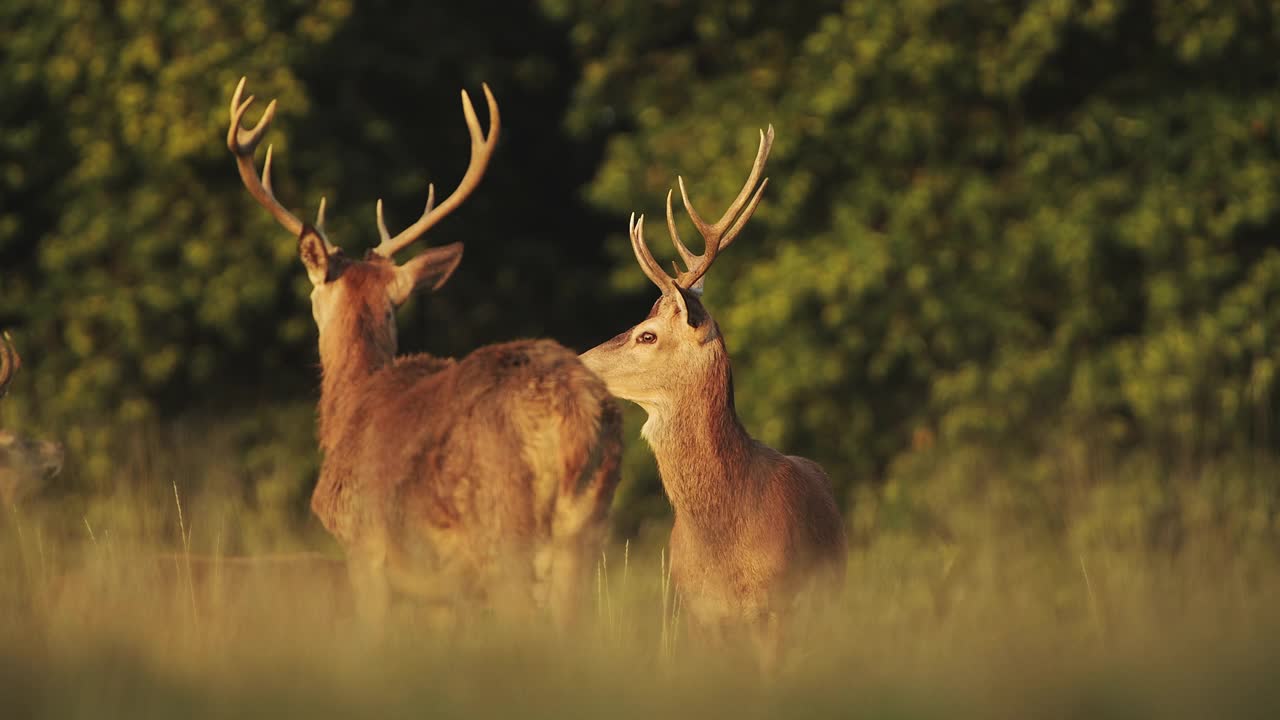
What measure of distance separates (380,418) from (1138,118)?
7.13m

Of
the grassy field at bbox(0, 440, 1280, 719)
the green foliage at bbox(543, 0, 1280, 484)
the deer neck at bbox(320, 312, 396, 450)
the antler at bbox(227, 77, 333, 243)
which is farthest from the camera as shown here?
the green foliage at bbox(543, 0, 1280, 484)

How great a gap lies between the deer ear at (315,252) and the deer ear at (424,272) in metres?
0.24

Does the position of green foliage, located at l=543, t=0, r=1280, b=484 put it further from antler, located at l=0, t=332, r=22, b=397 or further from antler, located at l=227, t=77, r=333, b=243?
antler, located at l=0, t=332, r=22, b=397

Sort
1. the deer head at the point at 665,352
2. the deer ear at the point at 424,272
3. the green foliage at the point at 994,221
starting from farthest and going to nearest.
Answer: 1. the green foliage at the point at 994,221
2. the deer head at the point at 665,352
3. the deer ear at the point at 424,272

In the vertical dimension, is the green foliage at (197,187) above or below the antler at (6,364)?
above

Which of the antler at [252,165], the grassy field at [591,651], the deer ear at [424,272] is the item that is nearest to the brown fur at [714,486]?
the grassy field at [591,651]

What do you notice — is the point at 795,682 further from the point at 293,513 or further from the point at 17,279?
the point at 17,279

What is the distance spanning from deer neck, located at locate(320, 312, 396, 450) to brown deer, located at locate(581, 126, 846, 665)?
31.4 inches

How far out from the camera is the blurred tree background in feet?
33.8

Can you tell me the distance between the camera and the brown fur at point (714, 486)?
5.57m

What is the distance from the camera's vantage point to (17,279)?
1170 centimetres

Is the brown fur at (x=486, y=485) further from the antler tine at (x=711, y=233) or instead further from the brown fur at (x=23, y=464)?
the brown fur at (x=23, y=464)

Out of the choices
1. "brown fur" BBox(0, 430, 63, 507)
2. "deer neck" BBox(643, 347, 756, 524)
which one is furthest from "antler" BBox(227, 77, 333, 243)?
"brown fur" BBox(0, 430, 63, 507)

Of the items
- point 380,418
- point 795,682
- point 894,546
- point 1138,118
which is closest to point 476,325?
point 894,546
